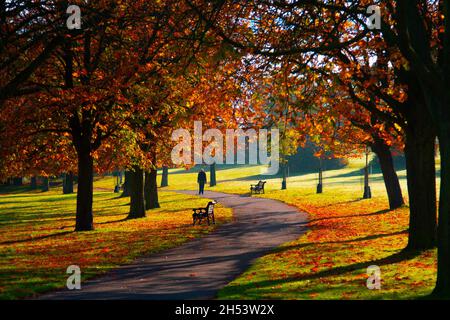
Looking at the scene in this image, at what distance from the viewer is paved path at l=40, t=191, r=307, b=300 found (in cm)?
980

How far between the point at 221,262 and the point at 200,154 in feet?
68.1

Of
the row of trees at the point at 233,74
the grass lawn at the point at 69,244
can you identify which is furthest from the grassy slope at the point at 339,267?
the grass lawn at the point at 69,244

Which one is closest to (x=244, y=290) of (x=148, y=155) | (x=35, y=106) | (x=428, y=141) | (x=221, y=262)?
(x=221, y=262)

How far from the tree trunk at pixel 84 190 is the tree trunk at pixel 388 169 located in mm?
15176

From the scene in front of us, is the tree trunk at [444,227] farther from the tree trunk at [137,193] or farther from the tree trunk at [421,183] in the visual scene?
the tree trunk at [137,193]

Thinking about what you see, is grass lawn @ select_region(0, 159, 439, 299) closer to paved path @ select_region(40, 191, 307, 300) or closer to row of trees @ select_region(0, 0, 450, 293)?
paved path @ select_region(40, 191, 307, 300)

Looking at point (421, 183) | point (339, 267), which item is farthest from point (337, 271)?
point (421, 183)

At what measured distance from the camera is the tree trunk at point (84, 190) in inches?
859

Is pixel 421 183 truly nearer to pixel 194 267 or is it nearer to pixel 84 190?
pixel 194 267

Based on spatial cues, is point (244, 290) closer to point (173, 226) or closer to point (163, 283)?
point (163, 283)

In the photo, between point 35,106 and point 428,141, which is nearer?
point 428,141

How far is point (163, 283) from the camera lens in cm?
1071

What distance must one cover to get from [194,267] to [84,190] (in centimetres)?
1080

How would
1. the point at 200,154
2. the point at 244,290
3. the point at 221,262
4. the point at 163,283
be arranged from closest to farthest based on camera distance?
the point at 244,290 < the point at 163,283 < the point at 221,262 < the point at 200,154
